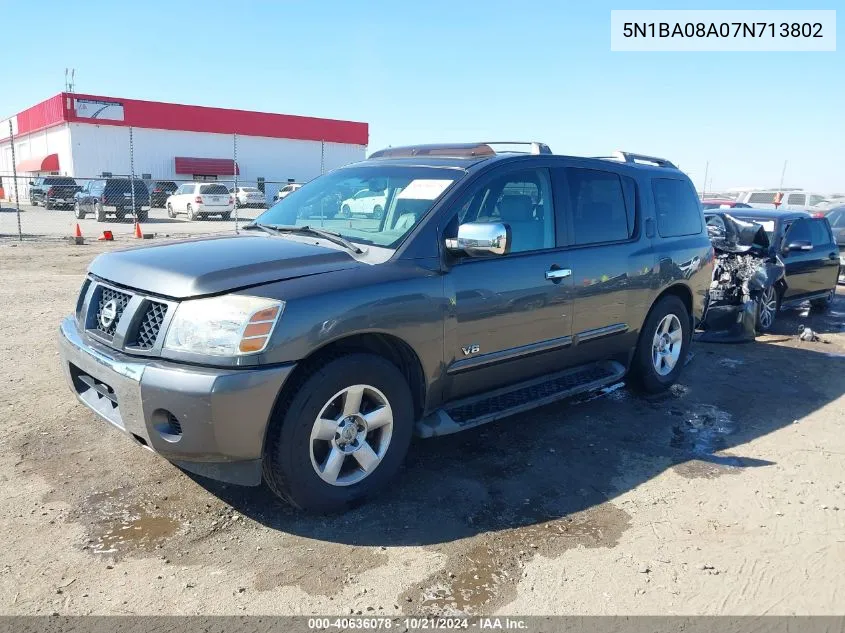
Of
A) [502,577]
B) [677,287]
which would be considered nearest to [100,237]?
[677,287]

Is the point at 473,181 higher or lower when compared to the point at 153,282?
higher

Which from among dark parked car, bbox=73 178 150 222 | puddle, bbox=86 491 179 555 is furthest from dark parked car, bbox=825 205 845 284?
dark parked car, bbox=73 178 150 222

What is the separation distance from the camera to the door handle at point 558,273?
4.29 meters

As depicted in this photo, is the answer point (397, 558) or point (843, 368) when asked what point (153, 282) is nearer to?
point (397, 558)

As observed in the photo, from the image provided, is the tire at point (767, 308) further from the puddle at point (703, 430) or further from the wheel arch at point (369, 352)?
the wheel arch at point (369, 352)

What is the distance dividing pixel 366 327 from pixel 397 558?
43.6 inches

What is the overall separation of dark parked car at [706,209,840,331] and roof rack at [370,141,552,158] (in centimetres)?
495

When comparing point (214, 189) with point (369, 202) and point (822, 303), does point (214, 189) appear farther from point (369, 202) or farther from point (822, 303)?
point (369, 202)

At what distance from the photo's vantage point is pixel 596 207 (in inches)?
192

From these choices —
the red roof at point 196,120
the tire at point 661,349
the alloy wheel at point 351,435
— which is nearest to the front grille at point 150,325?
the alloy wheel at point 351,435

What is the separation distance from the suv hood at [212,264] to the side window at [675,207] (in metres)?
3.15

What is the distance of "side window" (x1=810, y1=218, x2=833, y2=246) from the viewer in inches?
384

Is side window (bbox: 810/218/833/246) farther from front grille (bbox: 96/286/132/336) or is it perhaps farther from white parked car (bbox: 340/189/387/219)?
front grille (bbox: 96/286/132/336)

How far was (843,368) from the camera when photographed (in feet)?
22.6
